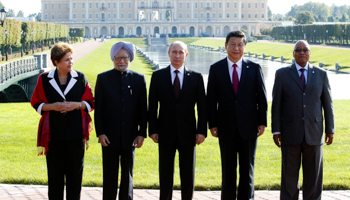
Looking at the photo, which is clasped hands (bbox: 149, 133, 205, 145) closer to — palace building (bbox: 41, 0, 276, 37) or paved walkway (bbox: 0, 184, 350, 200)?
paved walkway (bbox: 0, 184, 350, 200)

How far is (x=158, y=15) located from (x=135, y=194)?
103258mm

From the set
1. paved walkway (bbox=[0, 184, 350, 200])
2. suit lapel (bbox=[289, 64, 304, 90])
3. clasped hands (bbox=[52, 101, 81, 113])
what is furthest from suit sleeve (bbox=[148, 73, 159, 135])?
suit lapel (bbox=[289, 64, 304, 90])

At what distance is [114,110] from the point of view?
4.63m

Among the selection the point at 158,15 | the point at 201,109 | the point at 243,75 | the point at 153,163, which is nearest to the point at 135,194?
the point at 201,109

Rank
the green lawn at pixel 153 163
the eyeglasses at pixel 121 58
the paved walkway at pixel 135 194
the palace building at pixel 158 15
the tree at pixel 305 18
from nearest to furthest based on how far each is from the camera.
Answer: the eyeglasses at pixel 121 58 → the paved walkway at pixel 135 194 → the green lawn at pixel 153 163 → the tree at pixel 305 18 → the palace building at pixel 158 15

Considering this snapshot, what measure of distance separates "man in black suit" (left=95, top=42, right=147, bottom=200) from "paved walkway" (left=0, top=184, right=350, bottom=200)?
0.51 m

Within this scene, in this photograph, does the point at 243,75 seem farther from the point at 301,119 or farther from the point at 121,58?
the point at 121,58

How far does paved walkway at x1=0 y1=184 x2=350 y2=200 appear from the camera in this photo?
5.04 meters

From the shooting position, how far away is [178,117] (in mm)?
4621

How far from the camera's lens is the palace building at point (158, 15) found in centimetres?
10406

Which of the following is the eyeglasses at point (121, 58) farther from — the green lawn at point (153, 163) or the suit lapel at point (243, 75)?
the green lawn at point (153, 163)

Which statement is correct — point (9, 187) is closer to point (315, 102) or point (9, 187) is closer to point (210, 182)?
point (210, 182)

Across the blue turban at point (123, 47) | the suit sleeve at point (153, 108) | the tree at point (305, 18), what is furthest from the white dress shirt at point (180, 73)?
the tree at point (305, 18)

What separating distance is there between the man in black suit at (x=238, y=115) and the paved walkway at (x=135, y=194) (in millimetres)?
443
